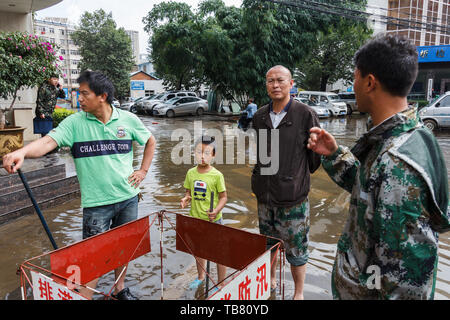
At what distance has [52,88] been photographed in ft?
26.2

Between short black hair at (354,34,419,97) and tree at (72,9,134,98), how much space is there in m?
40.6

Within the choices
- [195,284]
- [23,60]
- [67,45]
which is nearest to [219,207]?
[195,284]

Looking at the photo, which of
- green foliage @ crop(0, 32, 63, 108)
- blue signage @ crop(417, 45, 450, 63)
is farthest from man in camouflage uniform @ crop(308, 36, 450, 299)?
blue signage @ crop(417, 45, 450, 63)

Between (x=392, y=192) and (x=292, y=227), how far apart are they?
1549 mm

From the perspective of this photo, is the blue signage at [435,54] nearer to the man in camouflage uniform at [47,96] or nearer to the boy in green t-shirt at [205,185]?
the man in camouflage uniform at [47,96]

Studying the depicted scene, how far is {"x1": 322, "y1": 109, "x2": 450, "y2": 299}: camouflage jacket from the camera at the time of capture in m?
1.27

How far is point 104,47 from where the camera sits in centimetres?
3962

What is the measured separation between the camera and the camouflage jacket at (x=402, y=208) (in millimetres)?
1271

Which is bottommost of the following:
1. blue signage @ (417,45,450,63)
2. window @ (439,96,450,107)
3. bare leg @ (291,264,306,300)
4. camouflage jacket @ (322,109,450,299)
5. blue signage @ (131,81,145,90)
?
bare leg @ (291,264,306,300)

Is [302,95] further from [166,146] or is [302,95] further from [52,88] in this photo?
[52,88]

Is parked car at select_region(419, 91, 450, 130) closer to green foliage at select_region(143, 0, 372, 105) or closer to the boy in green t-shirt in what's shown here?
green foliage at select_region(143, 0, 372, 105)

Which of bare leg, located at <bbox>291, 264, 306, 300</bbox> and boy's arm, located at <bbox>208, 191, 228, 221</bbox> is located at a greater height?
boy's arm, located at <bbox>208, 191, 228, 221</bbox>

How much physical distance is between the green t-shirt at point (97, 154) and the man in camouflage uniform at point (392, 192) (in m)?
1.82
